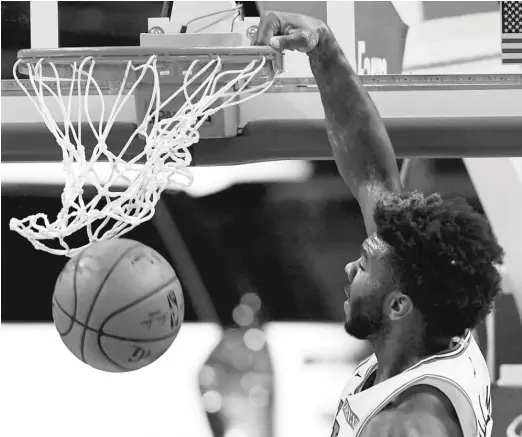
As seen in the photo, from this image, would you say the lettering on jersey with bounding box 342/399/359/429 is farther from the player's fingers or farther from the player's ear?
the player's fingers

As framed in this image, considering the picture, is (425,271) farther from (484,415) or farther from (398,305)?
(484,415)

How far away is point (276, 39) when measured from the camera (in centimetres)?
233

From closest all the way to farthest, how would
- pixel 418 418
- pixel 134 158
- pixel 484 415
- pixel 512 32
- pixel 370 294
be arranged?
pixel 418 418 < pixel 484 415 < pixel 370 294 < pixel 134 158 < pixel 512 32

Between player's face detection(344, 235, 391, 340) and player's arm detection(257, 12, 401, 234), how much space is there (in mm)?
342

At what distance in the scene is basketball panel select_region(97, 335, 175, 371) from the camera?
208 centimetres

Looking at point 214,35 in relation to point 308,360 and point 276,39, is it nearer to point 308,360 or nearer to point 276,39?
point 276,39

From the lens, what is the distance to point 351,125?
2545 mm

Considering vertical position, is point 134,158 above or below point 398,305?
above

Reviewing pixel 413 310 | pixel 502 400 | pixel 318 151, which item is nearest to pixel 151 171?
pixel 413 310

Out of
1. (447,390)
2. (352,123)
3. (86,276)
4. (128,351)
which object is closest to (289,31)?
(352,123)

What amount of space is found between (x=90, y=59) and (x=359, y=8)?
51.5 inches

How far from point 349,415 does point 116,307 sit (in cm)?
66

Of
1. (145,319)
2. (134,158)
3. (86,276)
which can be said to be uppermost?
(134,158)

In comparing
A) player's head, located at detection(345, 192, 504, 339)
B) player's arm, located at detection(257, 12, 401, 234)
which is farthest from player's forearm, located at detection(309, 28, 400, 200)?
player's head, located at detection(345, 192, 504, 339)
